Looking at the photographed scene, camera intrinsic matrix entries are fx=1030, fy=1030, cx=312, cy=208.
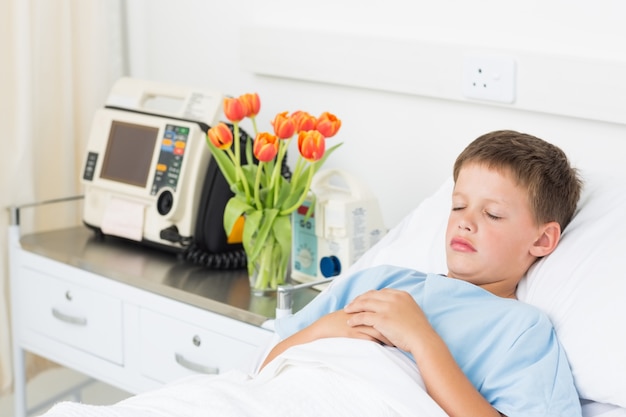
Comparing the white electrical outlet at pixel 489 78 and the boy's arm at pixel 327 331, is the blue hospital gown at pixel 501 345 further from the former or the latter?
the white electrical outlet at pixel 489 78

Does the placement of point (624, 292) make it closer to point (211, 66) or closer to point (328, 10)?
point (328, 10)

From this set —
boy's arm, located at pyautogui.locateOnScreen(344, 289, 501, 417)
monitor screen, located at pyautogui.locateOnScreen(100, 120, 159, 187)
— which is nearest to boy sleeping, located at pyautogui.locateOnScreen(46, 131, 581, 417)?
boy's arm, located at pyautogui.locateOnScreen(344, 289, 501, 417)

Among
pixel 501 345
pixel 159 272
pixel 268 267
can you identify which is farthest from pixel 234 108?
pixel 501 345

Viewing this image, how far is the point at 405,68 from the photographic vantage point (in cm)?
A: 217

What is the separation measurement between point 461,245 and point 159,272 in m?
0.82

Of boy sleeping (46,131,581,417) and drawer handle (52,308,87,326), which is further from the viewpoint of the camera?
drawer handle (52,308,87,326)

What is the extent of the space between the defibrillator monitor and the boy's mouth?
791 mm

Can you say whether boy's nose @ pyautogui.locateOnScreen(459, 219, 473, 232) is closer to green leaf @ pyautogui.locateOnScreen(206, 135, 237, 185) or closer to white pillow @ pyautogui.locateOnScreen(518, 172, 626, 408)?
white pillow @ pyautogui.locateOnScreen(518, 172, 626, 408)

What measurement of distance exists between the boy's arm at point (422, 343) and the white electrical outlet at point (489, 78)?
601mm

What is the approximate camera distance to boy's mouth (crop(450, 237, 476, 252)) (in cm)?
161

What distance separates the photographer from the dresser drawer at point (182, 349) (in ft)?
6.61

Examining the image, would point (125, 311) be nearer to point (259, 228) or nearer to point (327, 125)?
point (259, 228)

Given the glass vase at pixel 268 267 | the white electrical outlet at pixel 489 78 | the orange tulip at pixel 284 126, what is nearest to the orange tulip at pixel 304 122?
the orange tulip at pixel 284 126

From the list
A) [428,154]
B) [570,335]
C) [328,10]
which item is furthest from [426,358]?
[328,10]
